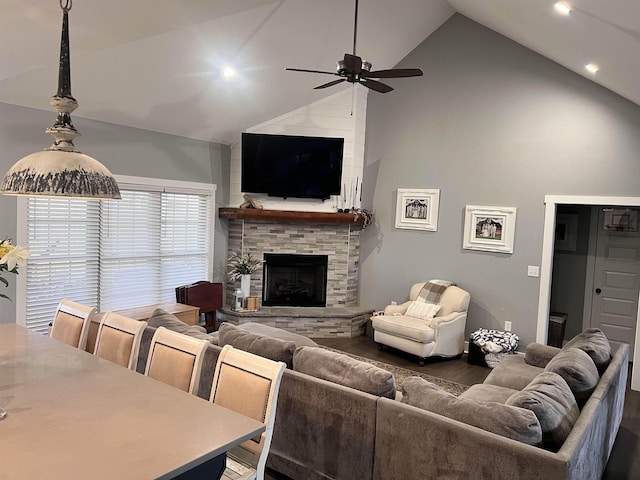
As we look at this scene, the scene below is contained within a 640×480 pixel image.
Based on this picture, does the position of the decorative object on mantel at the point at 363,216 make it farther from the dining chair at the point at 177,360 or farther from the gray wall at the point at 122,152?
the dining chair at the point at 177,360

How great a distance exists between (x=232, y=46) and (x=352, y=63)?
1506mm

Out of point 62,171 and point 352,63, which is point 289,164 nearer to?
point 352,63

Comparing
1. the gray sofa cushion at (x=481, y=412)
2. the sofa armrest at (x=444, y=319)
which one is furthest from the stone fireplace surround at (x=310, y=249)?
the gray sofa cushion at (x=481, y=412)

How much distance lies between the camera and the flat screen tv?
6.45 metres

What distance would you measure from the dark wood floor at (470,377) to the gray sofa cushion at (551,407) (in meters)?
1.11

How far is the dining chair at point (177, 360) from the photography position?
8.09 feet

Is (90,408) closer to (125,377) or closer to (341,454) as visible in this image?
(125,377)

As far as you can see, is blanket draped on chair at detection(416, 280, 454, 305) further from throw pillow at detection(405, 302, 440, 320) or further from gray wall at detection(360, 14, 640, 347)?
gray wall at detection(360, 14, 640, 347)

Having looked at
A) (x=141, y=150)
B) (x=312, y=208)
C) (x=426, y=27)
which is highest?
(x=426, y=27)

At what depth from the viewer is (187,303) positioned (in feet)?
19.1

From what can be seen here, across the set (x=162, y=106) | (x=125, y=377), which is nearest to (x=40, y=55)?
(x=162, y=106)

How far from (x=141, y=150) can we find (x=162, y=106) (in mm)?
634

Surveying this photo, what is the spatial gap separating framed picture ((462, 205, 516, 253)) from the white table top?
185 inches

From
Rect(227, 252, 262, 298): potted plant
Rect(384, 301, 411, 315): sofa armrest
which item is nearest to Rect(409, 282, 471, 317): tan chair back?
Rect(384, 301, 411, 315): sofa armrest
